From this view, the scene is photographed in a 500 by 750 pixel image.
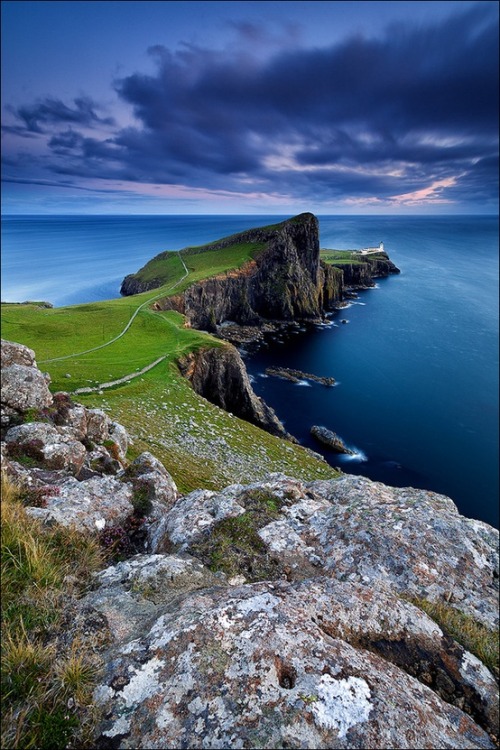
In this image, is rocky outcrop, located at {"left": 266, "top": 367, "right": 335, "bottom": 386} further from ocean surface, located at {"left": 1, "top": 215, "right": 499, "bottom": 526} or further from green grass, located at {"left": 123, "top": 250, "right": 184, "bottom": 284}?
green grass, located at {"left": 123, "top": 250, "right": 184, "bottom": 284}

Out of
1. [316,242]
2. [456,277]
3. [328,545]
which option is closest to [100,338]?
[328,545]

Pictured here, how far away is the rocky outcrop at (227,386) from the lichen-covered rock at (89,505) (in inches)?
1753

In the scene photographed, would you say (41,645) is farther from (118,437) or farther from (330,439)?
(330,439)

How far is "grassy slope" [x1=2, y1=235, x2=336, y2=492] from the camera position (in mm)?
30109

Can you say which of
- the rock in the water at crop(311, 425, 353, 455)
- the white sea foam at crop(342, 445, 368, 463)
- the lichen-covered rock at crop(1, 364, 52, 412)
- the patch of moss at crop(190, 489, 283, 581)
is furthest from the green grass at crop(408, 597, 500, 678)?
the rock in the water at crop(311, 425, 353, 455)

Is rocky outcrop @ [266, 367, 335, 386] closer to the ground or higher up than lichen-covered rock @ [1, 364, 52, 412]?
closer to the ground

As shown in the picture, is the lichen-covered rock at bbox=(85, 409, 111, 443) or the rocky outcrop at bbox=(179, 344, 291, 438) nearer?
the lichen-covered rock at bbox=(85, 409, 111, 443)

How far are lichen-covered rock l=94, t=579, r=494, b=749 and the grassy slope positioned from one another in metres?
19.0

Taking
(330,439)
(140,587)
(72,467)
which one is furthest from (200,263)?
(140,587)

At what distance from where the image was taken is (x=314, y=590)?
6281 mm

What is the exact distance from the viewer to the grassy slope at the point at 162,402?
3011cm

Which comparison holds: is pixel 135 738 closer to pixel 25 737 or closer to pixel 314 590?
pixel 25 737

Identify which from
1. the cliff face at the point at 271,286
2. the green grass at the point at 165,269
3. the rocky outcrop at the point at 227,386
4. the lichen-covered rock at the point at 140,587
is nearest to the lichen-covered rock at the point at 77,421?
the lichen-covered rock at the point at 140,587

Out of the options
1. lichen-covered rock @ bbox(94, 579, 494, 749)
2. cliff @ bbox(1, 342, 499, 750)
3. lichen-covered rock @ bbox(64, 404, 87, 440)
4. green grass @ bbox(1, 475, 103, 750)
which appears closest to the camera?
green grass @ bbox(1, 475, 103, 750)
